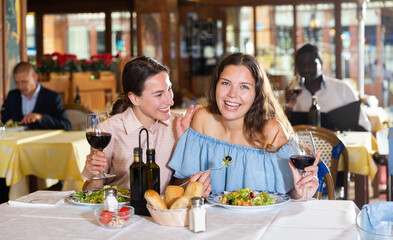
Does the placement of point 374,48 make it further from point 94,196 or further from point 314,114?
point 94,196

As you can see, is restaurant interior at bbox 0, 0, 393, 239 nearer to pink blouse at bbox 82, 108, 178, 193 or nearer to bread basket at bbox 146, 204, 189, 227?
pink blouse at bbox 82, 108, 178, 193

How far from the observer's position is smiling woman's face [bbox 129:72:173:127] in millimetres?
2641

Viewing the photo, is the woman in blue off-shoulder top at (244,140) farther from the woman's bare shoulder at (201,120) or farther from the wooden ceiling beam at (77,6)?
the wooden ceiling beam at (77,6)

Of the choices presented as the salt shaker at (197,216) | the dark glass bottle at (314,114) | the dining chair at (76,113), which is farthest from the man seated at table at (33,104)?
the salt shaker at (197,216)

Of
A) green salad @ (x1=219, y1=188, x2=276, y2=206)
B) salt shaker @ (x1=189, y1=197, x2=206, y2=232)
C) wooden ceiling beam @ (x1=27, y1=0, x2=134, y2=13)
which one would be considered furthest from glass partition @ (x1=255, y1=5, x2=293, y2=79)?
salt shaker @ (x1=189, y1=197, x2=206, y2=232)

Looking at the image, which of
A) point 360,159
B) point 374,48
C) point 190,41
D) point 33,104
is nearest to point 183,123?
point 360,159

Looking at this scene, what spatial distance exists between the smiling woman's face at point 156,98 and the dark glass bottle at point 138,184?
638 millimetres

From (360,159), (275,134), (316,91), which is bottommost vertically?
(360,159)

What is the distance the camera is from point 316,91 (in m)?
4.95

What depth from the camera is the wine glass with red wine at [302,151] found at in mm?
2107

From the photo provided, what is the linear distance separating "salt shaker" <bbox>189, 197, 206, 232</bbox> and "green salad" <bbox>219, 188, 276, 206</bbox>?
0.96ft

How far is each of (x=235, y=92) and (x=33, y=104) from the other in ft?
11.5

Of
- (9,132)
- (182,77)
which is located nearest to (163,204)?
(9,132)

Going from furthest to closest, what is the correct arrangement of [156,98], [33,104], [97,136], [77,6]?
[77,6] < [33,104] < [156,98] < [97,136]
